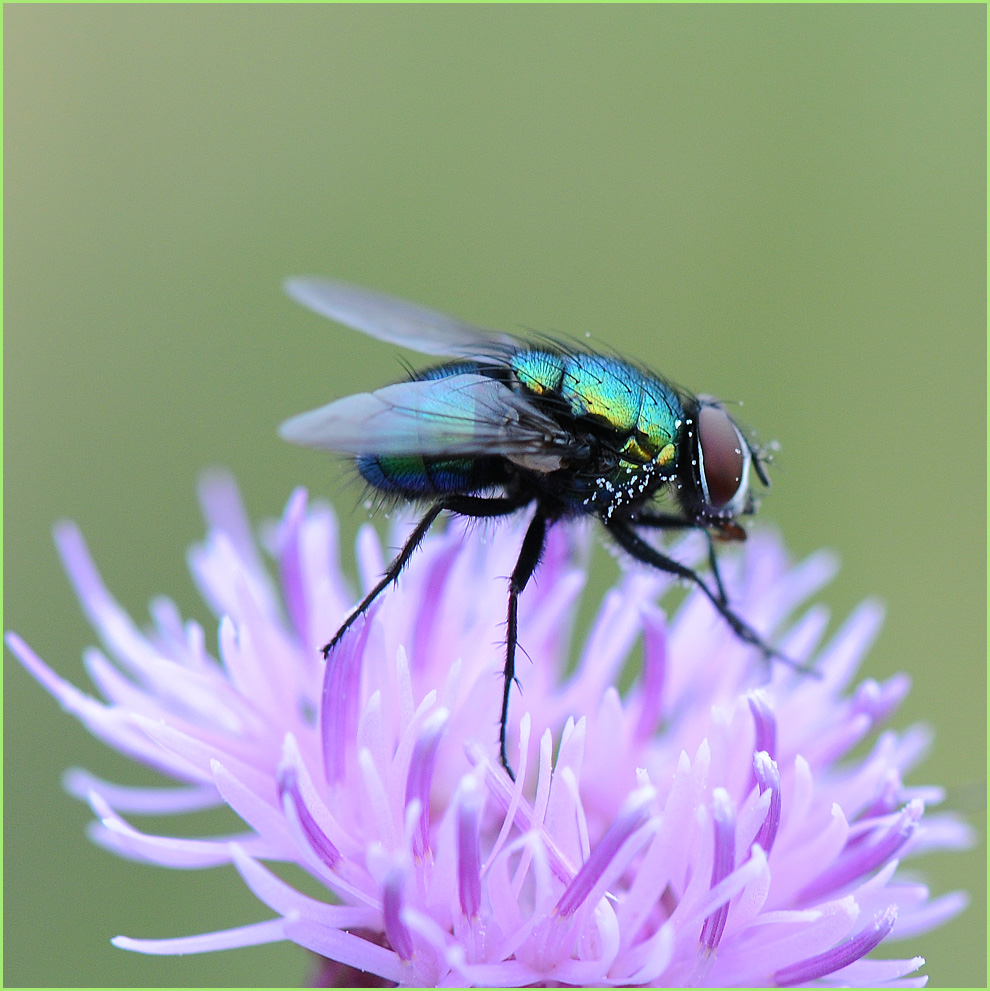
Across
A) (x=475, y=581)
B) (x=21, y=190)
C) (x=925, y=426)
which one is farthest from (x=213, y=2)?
(x=475, y=581)

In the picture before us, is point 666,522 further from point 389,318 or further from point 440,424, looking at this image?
point 389,318

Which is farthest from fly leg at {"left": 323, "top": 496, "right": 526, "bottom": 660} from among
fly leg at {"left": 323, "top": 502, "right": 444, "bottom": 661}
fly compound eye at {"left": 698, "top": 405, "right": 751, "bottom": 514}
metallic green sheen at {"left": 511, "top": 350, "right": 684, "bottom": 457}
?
fly compound eye at {"left": 698, "top": 405, "right": 751, "bottom": 514}

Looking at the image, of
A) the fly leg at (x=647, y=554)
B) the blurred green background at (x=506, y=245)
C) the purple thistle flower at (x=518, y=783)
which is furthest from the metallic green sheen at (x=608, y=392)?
the blurred green background at (x=506, y=245)

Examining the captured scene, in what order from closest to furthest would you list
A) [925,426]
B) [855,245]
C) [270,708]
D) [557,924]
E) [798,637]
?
[557,924]
[270,708]
[798,637]
[925,426]
[855,245]

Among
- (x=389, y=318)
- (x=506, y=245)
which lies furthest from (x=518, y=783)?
(x=506, y=245)

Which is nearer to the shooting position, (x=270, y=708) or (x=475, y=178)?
(x=270, y=708)

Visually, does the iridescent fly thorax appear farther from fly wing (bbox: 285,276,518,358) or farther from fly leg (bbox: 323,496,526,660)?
fly wing (bbox: 285,276,518,358)

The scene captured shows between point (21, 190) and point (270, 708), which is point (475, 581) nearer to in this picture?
point (270, 708)
